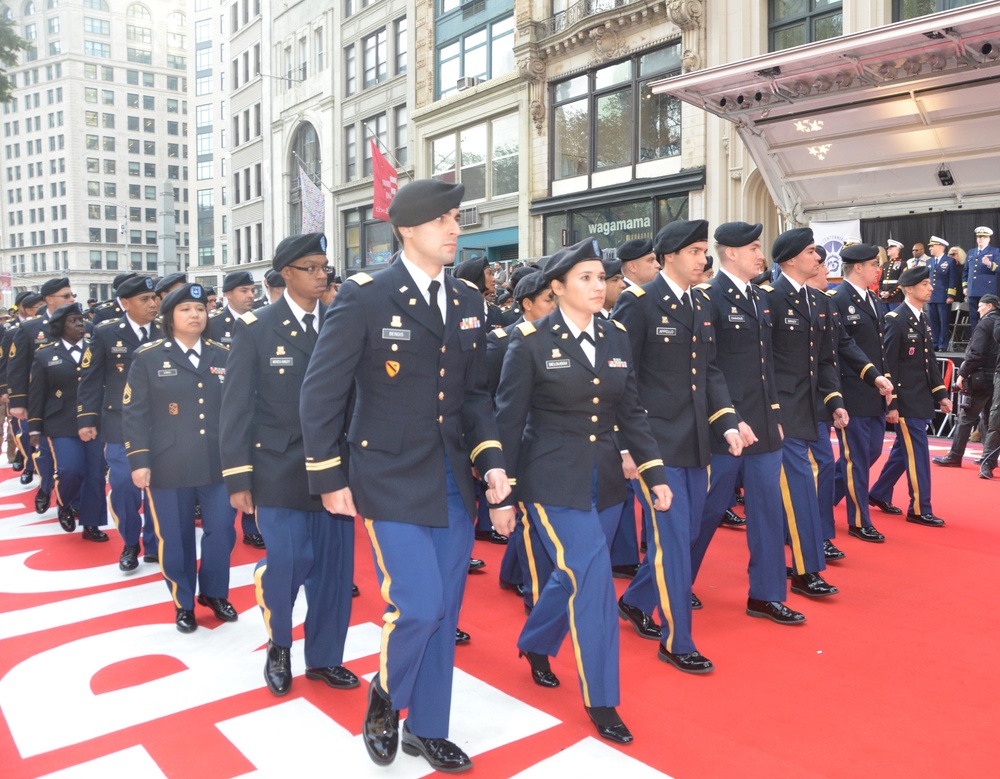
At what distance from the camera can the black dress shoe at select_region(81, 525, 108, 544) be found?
7.87 metres

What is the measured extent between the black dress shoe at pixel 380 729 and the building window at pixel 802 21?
700 inches

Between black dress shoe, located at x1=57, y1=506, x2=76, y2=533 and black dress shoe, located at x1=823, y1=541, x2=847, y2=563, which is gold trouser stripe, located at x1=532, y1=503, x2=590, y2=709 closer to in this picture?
black dress shoe, located at x1=823, y1=541, x2=847, y2=563

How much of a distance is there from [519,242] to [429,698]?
924 inches

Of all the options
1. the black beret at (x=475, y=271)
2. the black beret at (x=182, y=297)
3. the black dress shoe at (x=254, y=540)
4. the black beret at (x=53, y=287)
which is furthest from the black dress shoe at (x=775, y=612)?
the black beret at (x=53, y=287)

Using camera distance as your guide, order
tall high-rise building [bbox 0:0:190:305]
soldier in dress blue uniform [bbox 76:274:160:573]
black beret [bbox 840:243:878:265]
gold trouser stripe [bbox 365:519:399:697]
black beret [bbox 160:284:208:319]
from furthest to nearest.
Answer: tall high-rise building [bbox 0:0:190:305] < black beret [bbox 840:243:878:265] < soldier in dress blue uniform [bbox 76:274:160:573] < black beret [bbox 160:284:208:319] < gold trouser stripe [bbox 365:519:399:697]

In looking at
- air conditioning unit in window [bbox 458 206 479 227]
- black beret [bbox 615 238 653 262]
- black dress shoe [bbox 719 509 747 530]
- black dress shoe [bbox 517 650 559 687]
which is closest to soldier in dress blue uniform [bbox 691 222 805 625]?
black beret [bbox 615 238 653 262]

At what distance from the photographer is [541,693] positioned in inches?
172

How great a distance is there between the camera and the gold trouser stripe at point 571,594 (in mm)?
3871

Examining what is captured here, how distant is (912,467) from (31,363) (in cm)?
830

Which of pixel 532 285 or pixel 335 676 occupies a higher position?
pixel 532 285

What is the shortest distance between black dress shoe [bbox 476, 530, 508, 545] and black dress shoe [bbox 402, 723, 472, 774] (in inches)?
154

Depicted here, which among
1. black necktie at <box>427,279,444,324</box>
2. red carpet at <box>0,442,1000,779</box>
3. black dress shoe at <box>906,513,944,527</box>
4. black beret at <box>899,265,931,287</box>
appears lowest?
red carpet at <box>0,442,1000,779</box>

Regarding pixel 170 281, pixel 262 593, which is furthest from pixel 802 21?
pixel 262 593

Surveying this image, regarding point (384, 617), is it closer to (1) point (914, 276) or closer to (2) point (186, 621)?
(2) point (186, 621)
